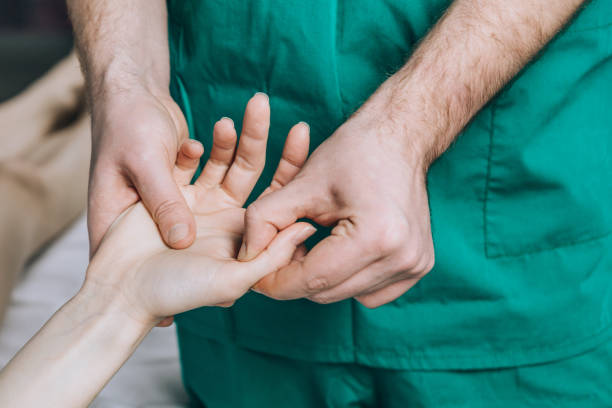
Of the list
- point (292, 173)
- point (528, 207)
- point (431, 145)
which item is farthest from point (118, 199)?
point (528, 207)

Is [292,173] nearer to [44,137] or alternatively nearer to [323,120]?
[323,120]

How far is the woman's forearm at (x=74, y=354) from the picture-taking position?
1.80 feet

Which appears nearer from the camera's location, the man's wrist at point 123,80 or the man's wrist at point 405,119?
the man's wrist at point 405,119

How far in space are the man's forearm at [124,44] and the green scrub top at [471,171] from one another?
0.16 feet

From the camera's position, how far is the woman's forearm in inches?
21.6

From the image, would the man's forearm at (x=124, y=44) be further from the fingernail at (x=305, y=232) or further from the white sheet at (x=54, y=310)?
the white sheet at (x=54, y=310)

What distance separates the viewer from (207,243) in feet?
1.96

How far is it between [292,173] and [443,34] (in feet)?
0.64

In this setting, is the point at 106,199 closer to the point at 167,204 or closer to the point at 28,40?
the point at 167,204

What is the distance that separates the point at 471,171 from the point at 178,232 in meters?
0.30

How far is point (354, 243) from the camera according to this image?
0.49 meters

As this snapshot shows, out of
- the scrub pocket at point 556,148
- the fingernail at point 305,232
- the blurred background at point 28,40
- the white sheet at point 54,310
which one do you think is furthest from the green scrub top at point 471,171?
the blurred background at point 28,40

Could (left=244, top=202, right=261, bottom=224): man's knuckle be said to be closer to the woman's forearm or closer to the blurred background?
the woman's forearm

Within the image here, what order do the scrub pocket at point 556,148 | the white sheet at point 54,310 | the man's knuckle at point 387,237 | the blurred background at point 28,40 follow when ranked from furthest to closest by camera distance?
the blurred background at point 28,40
the white sheet at point 54,310
the scrub pocket at point 556,148
the man's knuckle at point 387,237
